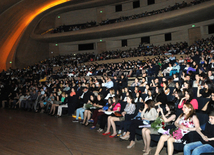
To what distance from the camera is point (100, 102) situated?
22.5 feet

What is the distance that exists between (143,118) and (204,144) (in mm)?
1745

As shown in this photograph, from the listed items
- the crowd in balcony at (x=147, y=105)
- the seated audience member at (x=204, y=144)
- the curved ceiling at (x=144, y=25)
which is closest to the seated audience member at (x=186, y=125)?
the crowd in balcony at (x=147, y=105)

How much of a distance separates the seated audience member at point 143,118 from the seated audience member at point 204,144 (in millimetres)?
1444

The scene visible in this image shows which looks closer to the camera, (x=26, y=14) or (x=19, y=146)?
(x=19, y=146)

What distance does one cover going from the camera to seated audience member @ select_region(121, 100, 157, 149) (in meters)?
4.44

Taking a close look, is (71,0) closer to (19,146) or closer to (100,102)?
(100,102)

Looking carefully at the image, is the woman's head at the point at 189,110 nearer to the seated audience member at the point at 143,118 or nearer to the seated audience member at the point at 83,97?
the seated audience member at the point at 143,118

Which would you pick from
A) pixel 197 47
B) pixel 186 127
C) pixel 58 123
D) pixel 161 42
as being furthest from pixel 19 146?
pixel 161 42

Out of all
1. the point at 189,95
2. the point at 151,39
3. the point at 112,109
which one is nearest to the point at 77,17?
the point at 151,39

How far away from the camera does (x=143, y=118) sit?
15.4ft

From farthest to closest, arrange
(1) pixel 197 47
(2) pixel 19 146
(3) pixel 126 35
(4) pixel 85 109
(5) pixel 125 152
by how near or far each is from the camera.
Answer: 1. (3) pixel 126 35
2. (1) pixel 197 47
3. (4) pixel 85 109
4. (2) pixel 19 146
5. (5) pixel 125 152

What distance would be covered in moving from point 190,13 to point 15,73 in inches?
570

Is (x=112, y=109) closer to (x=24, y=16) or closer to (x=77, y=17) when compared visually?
(x=24, y=16)

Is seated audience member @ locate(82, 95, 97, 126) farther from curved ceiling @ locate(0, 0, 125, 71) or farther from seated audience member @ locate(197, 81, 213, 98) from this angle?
curved ceiling @ locate(0, 0, 125, 71)
